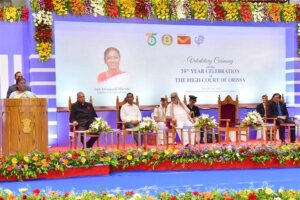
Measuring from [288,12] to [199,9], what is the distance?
203 centimetres

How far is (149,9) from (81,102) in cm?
244

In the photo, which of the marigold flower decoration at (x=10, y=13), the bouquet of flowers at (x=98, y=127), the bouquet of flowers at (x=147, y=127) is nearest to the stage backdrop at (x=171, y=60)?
the marigold flower decoration at (x=10, y=13)

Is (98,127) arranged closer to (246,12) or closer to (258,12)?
(246,12)

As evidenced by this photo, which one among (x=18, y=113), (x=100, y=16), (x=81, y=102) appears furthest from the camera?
(x=100, y=16)

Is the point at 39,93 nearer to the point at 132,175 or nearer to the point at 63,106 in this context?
the point at 63,106

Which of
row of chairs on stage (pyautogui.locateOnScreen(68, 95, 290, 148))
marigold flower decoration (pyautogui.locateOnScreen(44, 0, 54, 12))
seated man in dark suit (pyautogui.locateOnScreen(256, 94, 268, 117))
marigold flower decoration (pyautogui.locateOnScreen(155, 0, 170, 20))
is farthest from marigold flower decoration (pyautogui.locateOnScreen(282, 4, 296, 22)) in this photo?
marigold flower decoration (pyautogui.locateOnScreen(44, 0, 54, 12))

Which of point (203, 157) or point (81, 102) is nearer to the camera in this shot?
point (203, 157)

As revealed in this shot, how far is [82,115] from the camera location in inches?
377

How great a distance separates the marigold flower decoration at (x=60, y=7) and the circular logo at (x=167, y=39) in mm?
2259

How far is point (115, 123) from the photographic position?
10992 mm

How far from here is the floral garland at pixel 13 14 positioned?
10047 millimetres

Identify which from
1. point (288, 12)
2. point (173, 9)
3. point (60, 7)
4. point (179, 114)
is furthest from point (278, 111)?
point (60, 7)

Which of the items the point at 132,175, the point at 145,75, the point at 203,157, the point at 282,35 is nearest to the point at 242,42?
the point at 282,35

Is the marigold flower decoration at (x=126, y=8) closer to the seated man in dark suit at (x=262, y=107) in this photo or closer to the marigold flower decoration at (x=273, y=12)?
the marigold flower decoration at (x=273, y=12)
